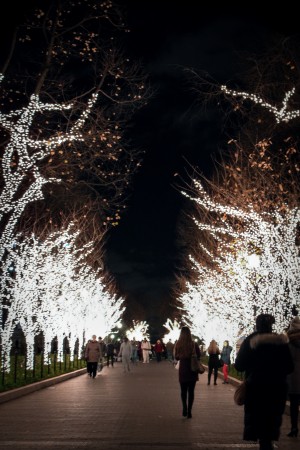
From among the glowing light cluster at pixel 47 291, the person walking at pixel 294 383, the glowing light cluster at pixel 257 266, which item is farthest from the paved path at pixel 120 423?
the glowing light cluster at pixel 47 291

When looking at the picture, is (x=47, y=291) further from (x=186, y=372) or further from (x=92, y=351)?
(x=186, y=372)

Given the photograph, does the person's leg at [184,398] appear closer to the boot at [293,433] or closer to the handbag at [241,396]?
the boot at [293,433]

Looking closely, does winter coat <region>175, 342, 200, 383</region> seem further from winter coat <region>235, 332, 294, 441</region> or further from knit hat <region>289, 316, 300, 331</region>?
winter coat <region>235, 332, 294, 441</region>

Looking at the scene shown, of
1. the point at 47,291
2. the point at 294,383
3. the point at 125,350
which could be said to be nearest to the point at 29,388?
the point at 47,291

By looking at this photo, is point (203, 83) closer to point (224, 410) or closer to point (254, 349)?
point (224, 410)

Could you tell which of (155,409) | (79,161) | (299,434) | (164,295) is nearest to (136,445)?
(299,434)

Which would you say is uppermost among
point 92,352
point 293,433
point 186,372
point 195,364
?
point 92,352

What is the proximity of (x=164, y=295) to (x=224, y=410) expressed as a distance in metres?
162

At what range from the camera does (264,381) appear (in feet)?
28.8

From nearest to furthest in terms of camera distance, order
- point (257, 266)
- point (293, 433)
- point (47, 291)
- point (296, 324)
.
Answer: point (293, 433)
point (296, 324)
point (257, 266)
point (47, 291)

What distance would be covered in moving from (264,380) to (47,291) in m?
26.3

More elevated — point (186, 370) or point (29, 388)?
point (186, 370)

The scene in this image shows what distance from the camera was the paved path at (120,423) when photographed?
11.5 meters

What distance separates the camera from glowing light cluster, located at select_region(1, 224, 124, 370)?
2998cm
